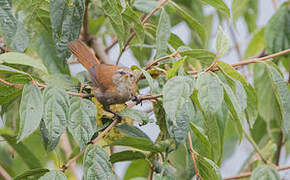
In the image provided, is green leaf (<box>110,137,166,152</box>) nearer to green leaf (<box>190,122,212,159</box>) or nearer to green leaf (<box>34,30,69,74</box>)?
green leaf (<box>190,122,212,159</box>)

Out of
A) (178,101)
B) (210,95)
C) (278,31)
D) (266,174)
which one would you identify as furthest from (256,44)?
(178,101)

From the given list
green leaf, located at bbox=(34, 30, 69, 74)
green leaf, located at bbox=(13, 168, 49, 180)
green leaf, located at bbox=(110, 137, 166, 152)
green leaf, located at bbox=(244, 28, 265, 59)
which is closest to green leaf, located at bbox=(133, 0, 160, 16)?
green leaf, located at bbox=(34, 30, 69, 74)

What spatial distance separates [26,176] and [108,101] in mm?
493

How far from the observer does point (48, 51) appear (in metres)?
2.23

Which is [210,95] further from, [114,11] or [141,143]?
[114,11]

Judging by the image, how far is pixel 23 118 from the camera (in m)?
1.38

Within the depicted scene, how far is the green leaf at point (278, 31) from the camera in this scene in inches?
105

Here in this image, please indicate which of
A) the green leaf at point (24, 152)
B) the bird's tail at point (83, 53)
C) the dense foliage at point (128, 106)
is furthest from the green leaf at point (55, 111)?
the green leaf at point (24, 152)

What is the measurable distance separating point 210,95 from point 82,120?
0.42 meters

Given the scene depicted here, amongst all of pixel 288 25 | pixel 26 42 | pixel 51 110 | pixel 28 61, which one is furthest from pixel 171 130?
pixel 288 25

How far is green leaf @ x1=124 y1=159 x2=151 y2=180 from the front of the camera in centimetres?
277

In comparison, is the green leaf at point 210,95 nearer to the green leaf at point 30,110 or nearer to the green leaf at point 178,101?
the green leaf at point 178,101

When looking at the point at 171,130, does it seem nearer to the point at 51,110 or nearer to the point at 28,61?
the point at 51,110

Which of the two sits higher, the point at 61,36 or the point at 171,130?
the point at 61,36
